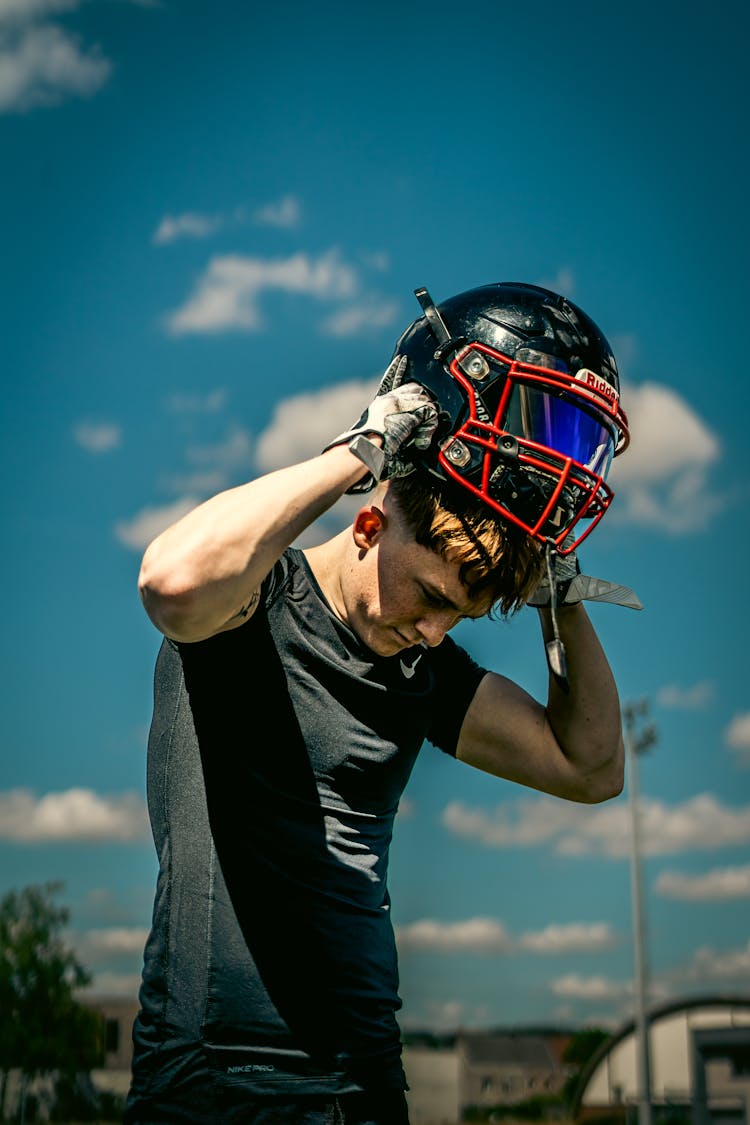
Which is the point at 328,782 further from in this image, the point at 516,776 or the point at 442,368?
the point at 442,368

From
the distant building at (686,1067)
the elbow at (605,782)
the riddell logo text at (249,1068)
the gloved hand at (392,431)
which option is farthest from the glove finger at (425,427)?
the distant building at (686,1067)

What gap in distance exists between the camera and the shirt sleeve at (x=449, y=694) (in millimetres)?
3252

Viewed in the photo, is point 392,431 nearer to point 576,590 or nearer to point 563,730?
point 576,590

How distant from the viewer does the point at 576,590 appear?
3.18 m

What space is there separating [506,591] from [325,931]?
926 millimetres

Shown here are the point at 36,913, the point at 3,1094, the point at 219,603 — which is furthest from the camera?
the point at 36,913

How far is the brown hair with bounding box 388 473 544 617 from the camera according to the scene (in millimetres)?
2734

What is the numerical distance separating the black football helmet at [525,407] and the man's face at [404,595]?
0.20 metres

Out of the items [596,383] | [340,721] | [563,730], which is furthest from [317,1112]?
[596,383]

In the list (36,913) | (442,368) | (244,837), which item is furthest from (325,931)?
(36,913)

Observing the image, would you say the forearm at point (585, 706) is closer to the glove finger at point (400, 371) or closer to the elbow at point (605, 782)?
the elbow at point (605, 782)

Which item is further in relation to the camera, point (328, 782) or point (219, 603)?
point (328, 782)

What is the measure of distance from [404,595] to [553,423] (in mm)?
547

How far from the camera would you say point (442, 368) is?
9.37 ft
